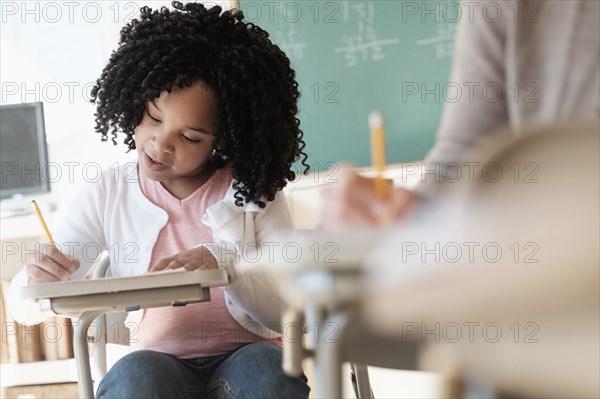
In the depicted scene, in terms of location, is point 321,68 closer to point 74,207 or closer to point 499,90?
point 74,207

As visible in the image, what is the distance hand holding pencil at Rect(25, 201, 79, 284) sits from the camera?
1.38 metres

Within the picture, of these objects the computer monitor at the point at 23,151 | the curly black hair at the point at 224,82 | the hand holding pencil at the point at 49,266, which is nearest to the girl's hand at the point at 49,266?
the hand holding pencil at the point at 49,266

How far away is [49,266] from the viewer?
1395 millimetres

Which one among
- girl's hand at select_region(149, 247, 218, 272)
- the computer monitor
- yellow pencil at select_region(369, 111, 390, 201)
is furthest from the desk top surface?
the computer monitor

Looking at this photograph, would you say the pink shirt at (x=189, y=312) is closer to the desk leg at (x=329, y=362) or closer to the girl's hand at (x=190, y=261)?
the girl's hand at (x=190, y=261)

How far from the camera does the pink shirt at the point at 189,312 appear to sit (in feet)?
4.83

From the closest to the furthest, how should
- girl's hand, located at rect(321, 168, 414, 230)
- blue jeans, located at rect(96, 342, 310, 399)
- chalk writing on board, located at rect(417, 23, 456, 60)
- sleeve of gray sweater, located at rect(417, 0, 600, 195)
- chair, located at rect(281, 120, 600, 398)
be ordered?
1. chair, located at rect(281, 120, 600, 398)
2. girl's hand, located at rect(321, 168, 414, 230)
3. sleeve of gray sweater, located at rect(417, 0, 600, 195)
4. blue jeans, located at rect(96, 342, 310, 399)
5. chalk writing on board, located at rect(417, 23, 456, 60)

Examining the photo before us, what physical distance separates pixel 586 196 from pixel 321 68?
2.96m

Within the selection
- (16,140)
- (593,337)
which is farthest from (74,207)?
(16,140)

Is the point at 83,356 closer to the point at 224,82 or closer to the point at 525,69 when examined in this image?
the point at 224,82

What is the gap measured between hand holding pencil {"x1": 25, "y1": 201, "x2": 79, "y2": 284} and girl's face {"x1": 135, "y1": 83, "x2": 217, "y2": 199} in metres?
0.22

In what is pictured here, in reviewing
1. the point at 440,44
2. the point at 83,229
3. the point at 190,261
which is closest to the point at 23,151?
the point at 440,44

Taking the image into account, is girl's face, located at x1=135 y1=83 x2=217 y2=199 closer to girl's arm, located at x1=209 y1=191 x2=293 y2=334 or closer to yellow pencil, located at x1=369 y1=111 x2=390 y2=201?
girl's arm, located at x1=209 y1=191 x2=293 y2=334

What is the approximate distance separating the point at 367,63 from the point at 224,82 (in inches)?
74.5
